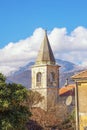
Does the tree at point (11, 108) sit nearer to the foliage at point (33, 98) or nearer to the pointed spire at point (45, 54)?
the foliage at point (33, 98)

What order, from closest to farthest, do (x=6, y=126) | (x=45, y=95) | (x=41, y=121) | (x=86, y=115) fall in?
1. (x=6, y=126)
2. (x=86, y=115)
3. (x=41, y=121)
4. (x=45, y=95)

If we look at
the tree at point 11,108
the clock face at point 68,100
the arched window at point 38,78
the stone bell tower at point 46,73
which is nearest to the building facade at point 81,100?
the tree at point 11,108

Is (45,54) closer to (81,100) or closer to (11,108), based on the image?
(81,100)

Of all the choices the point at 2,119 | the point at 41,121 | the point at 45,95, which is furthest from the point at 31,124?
the point at 2,119

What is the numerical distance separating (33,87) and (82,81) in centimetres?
4708

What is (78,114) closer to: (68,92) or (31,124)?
(31,124)

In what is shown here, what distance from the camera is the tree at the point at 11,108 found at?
82.2 ft

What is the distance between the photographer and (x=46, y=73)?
74.9m

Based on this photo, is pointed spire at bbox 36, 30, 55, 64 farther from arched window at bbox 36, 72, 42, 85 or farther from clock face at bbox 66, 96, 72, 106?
clock face at bbox 66, 96, 72, 106

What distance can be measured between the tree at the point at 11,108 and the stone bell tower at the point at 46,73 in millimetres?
46324

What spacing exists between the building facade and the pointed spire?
45673 millimetres

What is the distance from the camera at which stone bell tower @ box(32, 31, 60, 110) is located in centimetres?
7400

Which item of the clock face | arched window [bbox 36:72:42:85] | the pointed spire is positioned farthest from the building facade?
arched window [bbox 36:72:42:85]

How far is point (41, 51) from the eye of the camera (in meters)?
75.4
